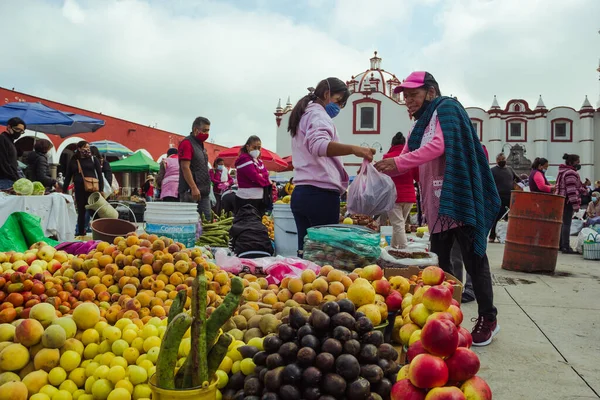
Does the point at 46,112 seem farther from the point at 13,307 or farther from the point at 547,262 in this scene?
the point at 547,262

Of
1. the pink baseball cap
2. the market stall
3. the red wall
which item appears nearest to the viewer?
the pink baseball cap

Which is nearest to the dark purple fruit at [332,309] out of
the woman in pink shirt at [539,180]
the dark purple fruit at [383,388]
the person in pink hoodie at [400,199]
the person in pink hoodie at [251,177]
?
the dark purple fruit at [383,388]

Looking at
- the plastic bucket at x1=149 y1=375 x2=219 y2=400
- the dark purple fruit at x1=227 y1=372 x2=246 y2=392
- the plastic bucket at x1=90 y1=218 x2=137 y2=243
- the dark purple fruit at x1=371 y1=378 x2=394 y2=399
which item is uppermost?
the plastic bucket at x1=90 y1=218 x2=137 y2=243

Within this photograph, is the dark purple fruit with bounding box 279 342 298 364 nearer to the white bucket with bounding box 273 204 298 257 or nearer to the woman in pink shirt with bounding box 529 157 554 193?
the white bucket with bounding box 273 204 298 257

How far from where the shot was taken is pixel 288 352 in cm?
178

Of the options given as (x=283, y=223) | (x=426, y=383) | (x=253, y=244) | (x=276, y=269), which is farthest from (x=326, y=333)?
(x=283, y=223)

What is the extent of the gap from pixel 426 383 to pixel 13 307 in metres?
2.35

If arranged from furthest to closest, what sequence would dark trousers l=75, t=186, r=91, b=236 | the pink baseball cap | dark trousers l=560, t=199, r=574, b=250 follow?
dark trousers l=560, t=199, r=574, b=250, dark trousers l=75, t=186, r=91, b=236, the pink baseball cap

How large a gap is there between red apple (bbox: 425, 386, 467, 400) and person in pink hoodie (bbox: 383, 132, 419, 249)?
4715 mm

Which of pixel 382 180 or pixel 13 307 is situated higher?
pixel 382 180

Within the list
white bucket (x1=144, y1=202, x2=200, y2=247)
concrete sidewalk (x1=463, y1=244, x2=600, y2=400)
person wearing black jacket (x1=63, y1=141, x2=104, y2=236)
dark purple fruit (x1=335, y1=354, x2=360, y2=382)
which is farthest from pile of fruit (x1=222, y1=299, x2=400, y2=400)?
person wearing black jacket (x1=63, y1=141, x2=104, y2=236)

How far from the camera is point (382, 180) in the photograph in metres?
4.03

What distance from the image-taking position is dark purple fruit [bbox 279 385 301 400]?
1.66 metres

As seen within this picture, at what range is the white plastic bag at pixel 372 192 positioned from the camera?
4.00 metres
